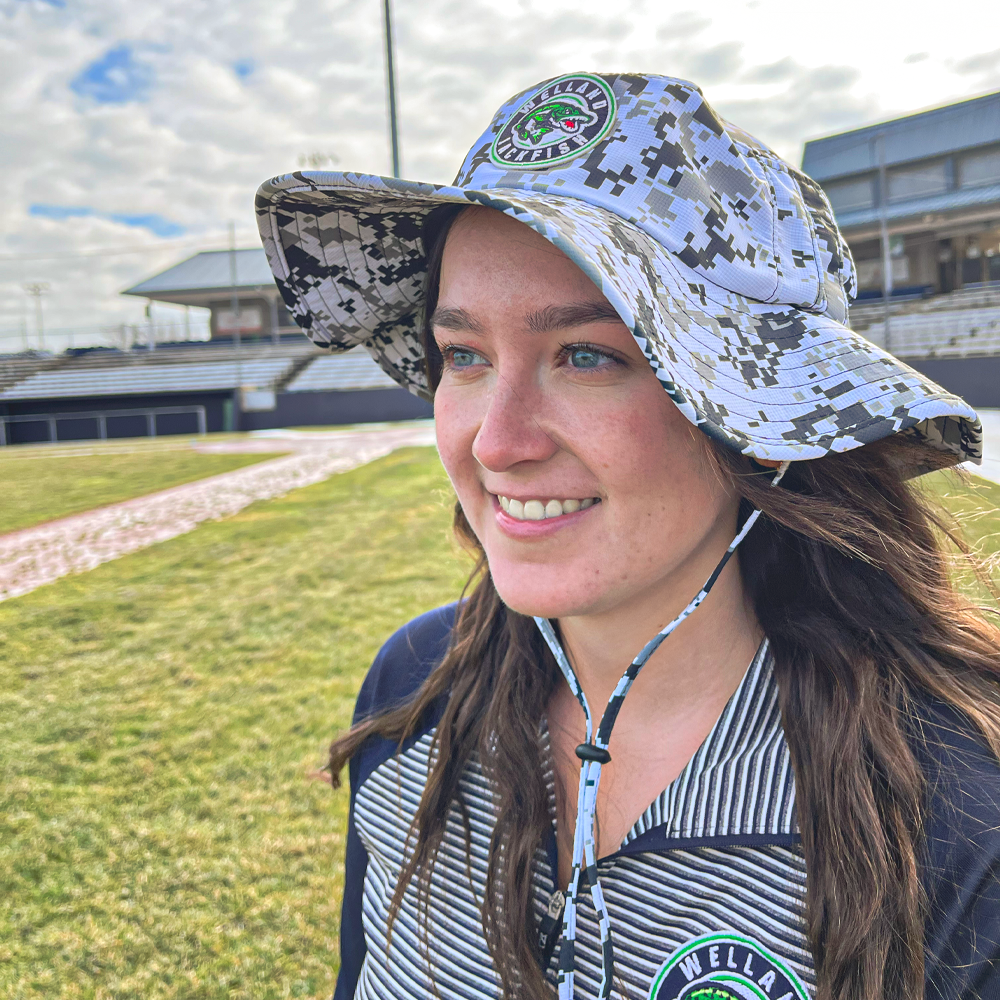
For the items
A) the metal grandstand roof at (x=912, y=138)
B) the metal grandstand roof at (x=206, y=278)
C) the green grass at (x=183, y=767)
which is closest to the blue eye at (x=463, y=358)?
the green grass at (x=183, y=767)

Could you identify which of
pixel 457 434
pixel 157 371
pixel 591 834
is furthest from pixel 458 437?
pixel 157 371

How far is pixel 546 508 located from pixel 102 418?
26920 mm

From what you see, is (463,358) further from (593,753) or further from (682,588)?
(593,753)

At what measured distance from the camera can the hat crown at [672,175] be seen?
3.12 feet

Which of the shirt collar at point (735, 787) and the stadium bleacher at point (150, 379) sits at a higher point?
the stadium bleacher at point (150, 379)

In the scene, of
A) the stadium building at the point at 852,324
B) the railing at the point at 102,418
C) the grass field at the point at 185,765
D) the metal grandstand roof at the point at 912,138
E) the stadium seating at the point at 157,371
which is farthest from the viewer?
the stadium seating at the point at 157,371

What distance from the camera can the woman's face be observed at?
3.04ft

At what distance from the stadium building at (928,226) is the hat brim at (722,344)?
15811 mm

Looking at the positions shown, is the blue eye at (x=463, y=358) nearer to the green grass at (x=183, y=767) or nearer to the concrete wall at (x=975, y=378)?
the green grass at (x=183, y=767)

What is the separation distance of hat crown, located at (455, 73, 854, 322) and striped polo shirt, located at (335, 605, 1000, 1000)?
0.50 metres

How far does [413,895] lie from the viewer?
117cm

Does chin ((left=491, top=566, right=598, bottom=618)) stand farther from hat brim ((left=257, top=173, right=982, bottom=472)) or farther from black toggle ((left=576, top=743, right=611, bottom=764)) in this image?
hat brim ((left=257, top=173, right=982, bottom=472))

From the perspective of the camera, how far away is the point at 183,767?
312 centimetres

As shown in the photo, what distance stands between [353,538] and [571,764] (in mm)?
6184
